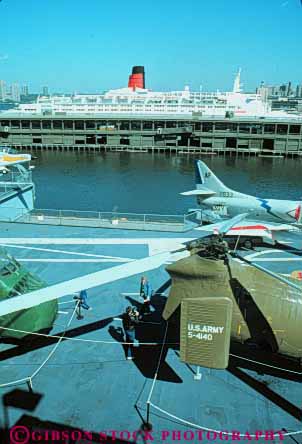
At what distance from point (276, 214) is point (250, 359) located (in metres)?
13.8

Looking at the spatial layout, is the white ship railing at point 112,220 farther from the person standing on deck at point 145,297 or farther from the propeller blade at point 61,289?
the propeller blade at point 61,289

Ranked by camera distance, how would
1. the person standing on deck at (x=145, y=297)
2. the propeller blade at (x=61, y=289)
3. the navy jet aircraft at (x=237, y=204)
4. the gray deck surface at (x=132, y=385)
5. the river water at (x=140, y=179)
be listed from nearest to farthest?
the propeller blade at (x=61, y=289) → the gray deck surface at (x=132, y=385) → the person standing on deck at (x=145, y=297) → the navy jet aircraft at (x=237, y=204) → the river water at (x=140, y=179)

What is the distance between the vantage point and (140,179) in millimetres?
66062

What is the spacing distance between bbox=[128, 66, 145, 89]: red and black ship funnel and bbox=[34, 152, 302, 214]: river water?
59.1 metres

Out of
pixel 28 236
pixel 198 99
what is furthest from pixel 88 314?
pixel 198 99

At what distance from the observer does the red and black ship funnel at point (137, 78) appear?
452 ft

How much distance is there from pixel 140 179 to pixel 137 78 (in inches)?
3434

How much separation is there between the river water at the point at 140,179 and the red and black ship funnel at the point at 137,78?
59.1 metres

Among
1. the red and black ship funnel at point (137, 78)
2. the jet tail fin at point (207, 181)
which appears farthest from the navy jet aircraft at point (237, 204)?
the red and black ship funnel at point (137, 78)

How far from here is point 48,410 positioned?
919cm

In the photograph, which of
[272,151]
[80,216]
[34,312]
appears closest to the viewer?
[34,312]

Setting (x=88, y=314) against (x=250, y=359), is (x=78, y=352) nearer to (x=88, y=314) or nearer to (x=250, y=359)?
(x=88, y=314)

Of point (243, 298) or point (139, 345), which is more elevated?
point (243, 298)

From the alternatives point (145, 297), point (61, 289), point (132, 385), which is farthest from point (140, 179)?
point (61, 289)
